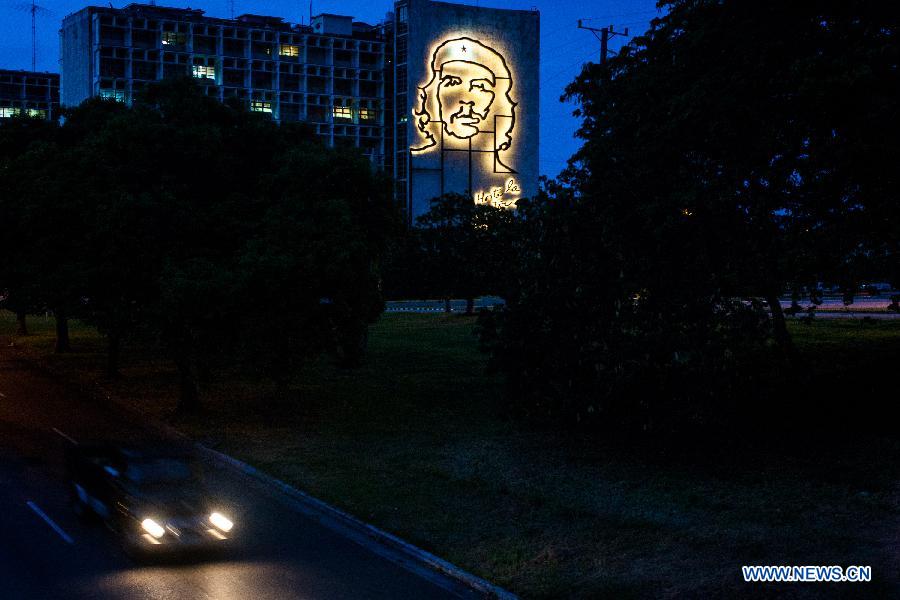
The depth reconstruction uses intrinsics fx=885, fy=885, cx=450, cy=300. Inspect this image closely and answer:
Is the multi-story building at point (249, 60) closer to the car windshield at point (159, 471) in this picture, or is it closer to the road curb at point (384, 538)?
the road curb at point (384, 538)

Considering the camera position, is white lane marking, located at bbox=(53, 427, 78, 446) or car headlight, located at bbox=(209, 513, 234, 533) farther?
white lane marking, located at bbox=(53, 427, 78, 446)

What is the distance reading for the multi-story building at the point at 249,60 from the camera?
12675 cm

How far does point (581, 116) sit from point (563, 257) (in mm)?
5993

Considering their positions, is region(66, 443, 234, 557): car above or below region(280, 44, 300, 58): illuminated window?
below

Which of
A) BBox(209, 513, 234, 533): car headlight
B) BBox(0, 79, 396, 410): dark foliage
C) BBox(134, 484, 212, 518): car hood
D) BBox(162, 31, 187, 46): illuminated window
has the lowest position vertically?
BBox(209, 513, 234, 533): car headlight

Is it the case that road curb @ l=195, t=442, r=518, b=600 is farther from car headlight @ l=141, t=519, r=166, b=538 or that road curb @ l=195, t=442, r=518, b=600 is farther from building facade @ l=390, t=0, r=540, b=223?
building facade @ l=390, t=0, r=540, b=223

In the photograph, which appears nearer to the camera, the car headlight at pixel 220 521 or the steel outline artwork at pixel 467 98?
the car headlight at pixel 220 521

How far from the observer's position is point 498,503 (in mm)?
17547

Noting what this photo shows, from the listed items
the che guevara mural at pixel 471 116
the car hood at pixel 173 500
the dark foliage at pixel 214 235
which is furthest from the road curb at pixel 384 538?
the che guevara mural at pixel 471 116

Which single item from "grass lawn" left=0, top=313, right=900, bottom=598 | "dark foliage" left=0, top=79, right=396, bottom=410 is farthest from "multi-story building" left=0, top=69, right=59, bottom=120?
"grass lawn" left=0, top=313, right=900, bottom=598

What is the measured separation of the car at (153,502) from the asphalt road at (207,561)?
342 mm

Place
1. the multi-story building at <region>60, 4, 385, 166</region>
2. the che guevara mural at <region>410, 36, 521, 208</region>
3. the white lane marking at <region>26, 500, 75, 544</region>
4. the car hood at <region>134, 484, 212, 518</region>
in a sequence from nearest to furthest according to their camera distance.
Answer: the car hood at <region>134, 484, 212, 518</region> < the white lane marking at <region>26, 500, 75, 544</region> < the che guevara mural at <region>410, 36, 521, 208</region> < the multi-story building at <region>60, 4, 385, 166</region>

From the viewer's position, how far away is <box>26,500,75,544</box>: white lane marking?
1496 cm

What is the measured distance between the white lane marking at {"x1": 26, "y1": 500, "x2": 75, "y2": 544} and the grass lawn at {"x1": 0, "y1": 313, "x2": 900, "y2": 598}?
511 cm
